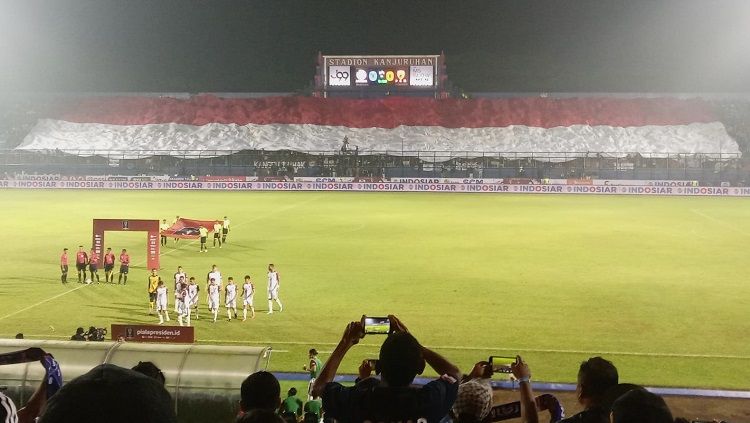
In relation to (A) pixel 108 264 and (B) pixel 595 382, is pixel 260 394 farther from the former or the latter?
(A) pixel 108 264

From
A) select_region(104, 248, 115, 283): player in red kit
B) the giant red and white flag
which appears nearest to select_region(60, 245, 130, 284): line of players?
select_region(104, 248, 115, 283): player in red kit

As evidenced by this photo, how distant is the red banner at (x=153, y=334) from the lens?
13.9 m

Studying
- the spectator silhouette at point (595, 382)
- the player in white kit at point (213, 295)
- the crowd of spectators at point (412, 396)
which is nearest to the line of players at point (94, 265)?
the player in white kit at point (213, 295)

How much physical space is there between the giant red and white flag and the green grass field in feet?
107

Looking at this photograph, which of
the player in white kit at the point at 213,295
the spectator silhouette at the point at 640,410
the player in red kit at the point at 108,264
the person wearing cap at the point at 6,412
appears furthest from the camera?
the player in red kit at the point at 108,264

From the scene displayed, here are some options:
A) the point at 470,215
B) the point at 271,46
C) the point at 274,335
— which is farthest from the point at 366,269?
the point at 271,46

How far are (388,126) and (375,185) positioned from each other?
17875mm

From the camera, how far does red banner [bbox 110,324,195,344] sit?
546 inches

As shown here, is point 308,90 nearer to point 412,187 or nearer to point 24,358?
point 412,187

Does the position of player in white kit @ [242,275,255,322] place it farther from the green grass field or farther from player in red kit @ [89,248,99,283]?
player in red kit @ [89,248,99,283]

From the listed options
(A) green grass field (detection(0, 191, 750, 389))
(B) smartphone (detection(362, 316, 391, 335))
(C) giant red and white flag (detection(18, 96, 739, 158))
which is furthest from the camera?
(C) giant red and white flag (detection(18, 96, 739, 158))

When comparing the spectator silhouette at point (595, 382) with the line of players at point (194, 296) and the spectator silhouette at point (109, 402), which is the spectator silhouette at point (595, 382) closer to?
the spectator silhouette at point (109, 402)

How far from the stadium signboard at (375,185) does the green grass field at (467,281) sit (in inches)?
660

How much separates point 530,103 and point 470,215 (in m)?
48.4
